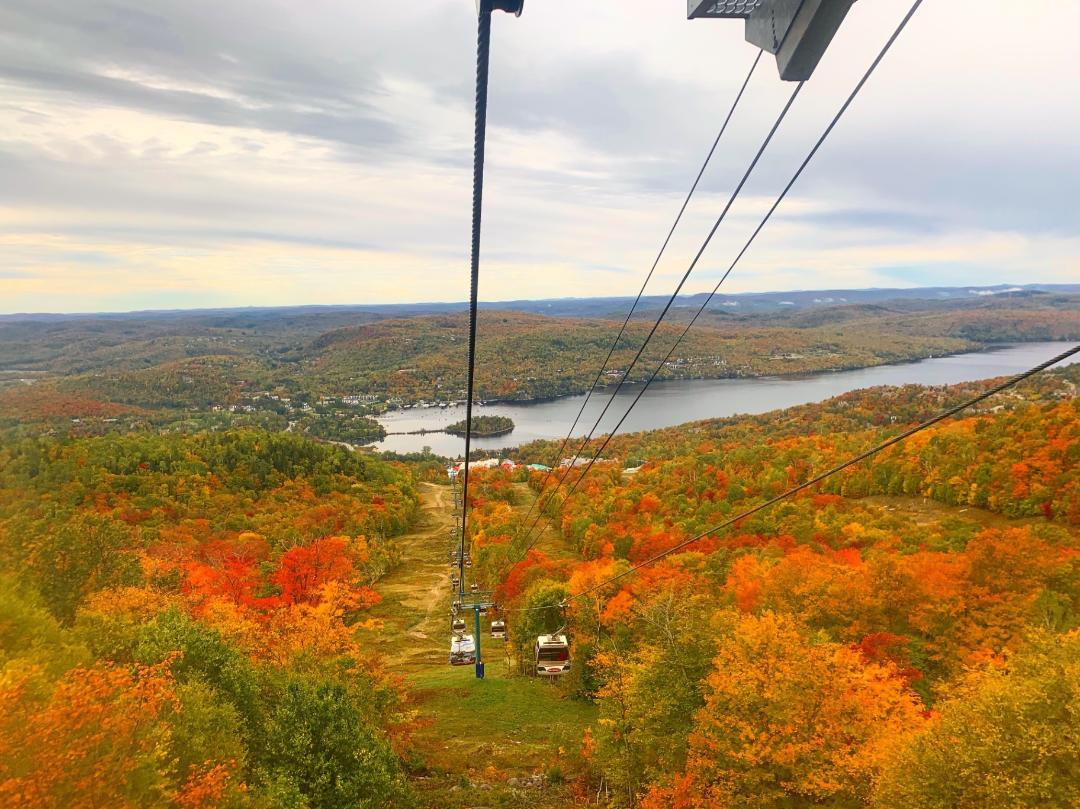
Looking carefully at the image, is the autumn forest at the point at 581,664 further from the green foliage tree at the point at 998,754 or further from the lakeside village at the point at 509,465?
the lakeside village at the point at 509,465

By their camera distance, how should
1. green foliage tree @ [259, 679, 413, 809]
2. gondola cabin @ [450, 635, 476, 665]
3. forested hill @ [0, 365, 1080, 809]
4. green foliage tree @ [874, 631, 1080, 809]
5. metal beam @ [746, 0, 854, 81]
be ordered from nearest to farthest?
metal beam @ [746, 0, 854, 81] → green foliage tree @ [874, 631, 1080, 809] → forested hill @ [0, 365, 1080, 809] → green foliage tree @ [259, 679, 413, 809] → gondola cabin @ [450, 635, 476, 665]

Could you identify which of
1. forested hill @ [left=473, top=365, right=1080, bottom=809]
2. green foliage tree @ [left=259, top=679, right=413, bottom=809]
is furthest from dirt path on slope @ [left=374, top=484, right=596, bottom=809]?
green foliage tree @ [left=259, top=679, right=413, bottom=809]

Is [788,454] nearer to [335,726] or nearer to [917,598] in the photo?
[917,598]

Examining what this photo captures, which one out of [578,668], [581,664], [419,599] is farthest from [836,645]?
[419,599]

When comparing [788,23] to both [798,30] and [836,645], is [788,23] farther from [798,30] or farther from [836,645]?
[836,645]

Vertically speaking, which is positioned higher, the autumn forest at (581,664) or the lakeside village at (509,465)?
the autumn forest at (581,664)

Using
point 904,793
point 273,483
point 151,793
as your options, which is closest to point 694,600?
point 904,793

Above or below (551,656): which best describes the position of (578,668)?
below

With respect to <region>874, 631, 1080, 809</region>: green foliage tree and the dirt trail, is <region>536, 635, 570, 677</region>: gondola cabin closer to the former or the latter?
<region>874, 631, 1080, 809</region>: green foliage tree

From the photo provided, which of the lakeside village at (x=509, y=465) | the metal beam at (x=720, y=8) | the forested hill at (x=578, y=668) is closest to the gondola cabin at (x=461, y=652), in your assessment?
the forested hill at (x=578, y=668)
